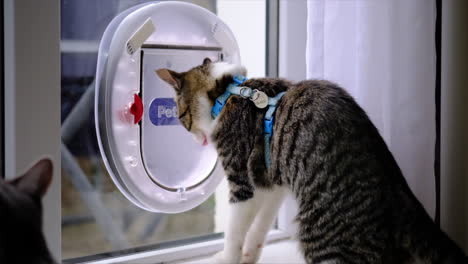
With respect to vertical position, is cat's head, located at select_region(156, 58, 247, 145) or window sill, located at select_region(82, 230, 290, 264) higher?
cat's head, located at select_region(156, 58, 247, 145)

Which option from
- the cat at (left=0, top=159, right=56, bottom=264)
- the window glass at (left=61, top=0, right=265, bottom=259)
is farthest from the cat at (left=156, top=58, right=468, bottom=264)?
the cat at (left=0, top=159, right=56, bottom=264)

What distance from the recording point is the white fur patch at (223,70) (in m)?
1.54

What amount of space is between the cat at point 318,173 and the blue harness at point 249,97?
1 centimetres

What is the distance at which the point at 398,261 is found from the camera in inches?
48.7

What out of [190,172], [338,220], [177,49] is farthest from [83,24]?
[338,220]

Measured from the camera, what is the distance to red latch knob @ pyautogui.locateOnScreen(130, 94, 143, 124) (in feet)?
4.79

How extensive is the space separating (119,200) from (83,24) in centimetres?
54

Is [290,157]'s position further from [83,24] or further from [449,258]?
[83,24]

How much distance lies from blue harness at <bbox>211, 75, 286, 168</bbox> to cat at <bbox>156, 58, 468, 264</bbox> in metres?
0.01

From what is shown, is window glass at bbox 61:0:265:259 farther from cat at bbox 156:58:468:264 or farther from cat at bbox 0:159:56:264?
cat at bbox 0:159:56:264

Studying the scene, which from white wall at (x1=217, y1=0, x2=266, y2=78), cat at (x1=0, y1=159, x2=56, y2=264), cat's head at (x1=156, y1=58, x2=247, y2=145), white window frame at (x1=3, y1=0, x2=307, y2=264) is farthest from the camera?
white wall at (x1=217, y1=0, x2=266, y2=78)

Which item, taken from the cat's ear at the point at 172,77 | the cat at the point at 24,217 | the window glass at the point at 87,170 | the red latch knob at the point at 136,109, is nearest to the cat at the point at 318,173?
the cat's ear at the point at 172,77

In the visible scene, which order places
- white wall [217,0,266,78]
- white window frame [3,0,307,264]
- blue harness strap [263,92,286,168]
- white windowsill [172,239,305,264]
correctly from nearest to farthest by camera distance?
white window frame [3,0,307,264] < blue harness strap [263,92,286,168] < white windowsill [172,239,305,264] < white wall [217,0,266,78]

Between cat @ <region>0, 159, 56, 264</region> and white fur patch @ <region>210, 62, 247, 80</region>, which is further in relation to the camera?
white fur patch @ <region>210, 62, 247, 80</region>
